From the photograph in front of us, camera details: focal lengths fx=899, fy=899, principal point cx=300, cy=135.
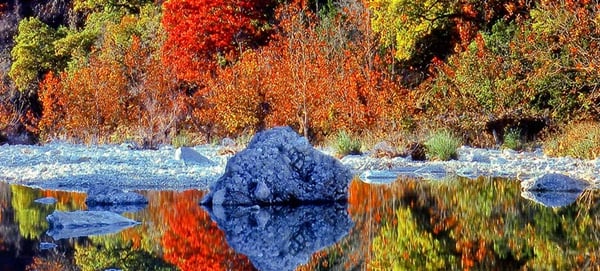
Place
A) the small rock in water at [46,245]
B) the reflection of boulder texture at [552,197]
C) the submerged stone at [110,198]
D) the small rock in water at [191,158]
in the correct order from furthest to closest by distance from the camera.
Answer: the small rock in water at [191,158], the submerged stone at [110,198], the reflection of boulder texture at [552,197], the small rock in water at [46,245]

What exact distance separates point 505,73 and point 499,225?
14.1m

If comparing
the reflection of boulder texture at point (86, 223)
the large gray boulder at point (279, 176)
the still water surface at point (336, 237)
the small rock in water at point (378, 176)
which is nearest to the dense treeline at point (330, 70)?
the small rock in water at point (378, 176)

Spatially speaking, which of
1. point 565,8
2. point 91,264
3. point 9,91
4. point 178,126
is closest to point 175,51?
point 178,126

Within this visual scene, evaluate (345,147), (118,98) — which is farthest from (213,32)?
(345,147)

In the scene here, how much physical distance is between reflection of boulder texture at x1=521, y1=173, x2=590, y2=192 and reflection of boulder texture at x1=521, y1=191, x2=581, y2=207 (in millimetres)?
316

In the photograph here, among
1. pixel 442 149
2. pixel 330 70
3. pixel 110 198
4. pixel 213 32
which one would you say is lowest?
pixel 442 149

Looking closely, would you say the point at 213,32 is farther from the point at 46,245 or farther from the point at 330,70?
the point at 46,245

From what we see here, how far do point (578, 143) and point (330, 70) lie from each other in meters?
8.01

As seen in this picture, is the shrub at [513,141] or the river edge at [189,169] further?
the shrub at [513,141]

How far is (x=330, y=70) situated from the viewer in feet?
78.2

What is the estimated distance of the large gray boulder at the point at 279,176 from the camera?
410 inches

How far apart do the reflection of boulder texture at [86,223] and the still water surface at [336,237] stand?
0.42ft

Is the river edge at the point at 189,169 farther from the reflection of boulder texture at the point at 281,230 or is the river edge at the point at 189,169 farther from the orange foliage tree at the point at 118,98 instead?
the orange foliage tree at the point at 118,98

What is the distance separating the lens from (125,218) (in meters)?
8.60
